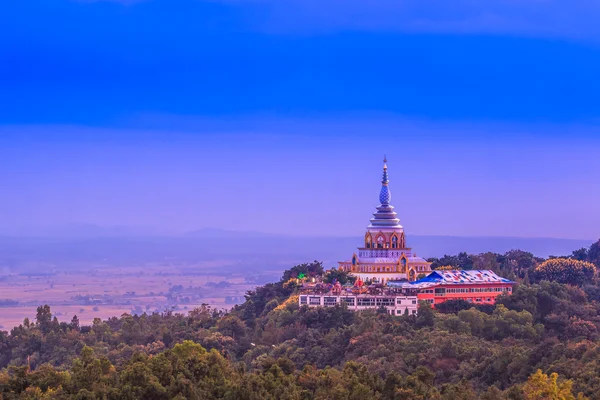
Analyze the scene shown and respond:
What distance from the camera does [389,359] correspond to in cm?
6009

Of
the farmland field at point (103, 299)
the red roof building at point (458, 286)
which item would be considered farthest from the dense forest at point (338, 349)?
the farmland field at point (103, 299)

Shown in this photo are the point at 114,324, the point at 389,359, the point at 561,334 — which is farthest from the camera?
the point at 114,324

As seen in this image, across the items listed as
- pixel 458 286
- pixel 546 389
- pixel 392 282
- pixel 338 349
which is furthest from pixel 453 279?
pixel 546 389

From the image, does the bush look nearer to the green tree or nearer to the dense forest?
the dense forest

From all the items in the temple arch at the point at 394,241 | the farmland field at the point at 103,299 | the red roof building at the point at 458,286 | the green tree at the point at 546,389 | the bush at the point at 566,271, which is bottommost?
the green tree at the point at 546,389

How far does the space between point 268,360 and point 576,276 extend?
1134 inches

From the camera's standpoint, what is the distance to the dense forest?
45.3 m

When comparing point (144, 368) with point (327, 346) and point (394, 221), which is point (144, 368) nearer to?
point (327, 346)

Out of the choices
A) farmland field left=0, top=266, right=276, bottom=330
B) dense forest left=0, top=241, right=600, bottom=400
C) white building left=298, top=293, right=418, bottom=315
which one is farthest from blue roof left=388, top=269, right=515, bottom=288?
farmland field left=0, top=266, right=276, bottom=330

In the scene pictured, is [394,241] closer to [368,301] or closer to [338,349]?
[368,301]

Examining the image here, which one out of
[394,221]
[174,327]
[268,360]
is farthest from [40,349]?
[268,360]

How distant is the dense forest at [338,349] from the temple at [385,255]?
5.97 feet

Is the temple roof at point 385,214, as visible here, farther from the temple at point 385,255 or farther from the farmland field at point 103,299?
the farmland field at point 103,299

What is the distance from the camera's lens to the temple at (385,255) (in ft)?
238
